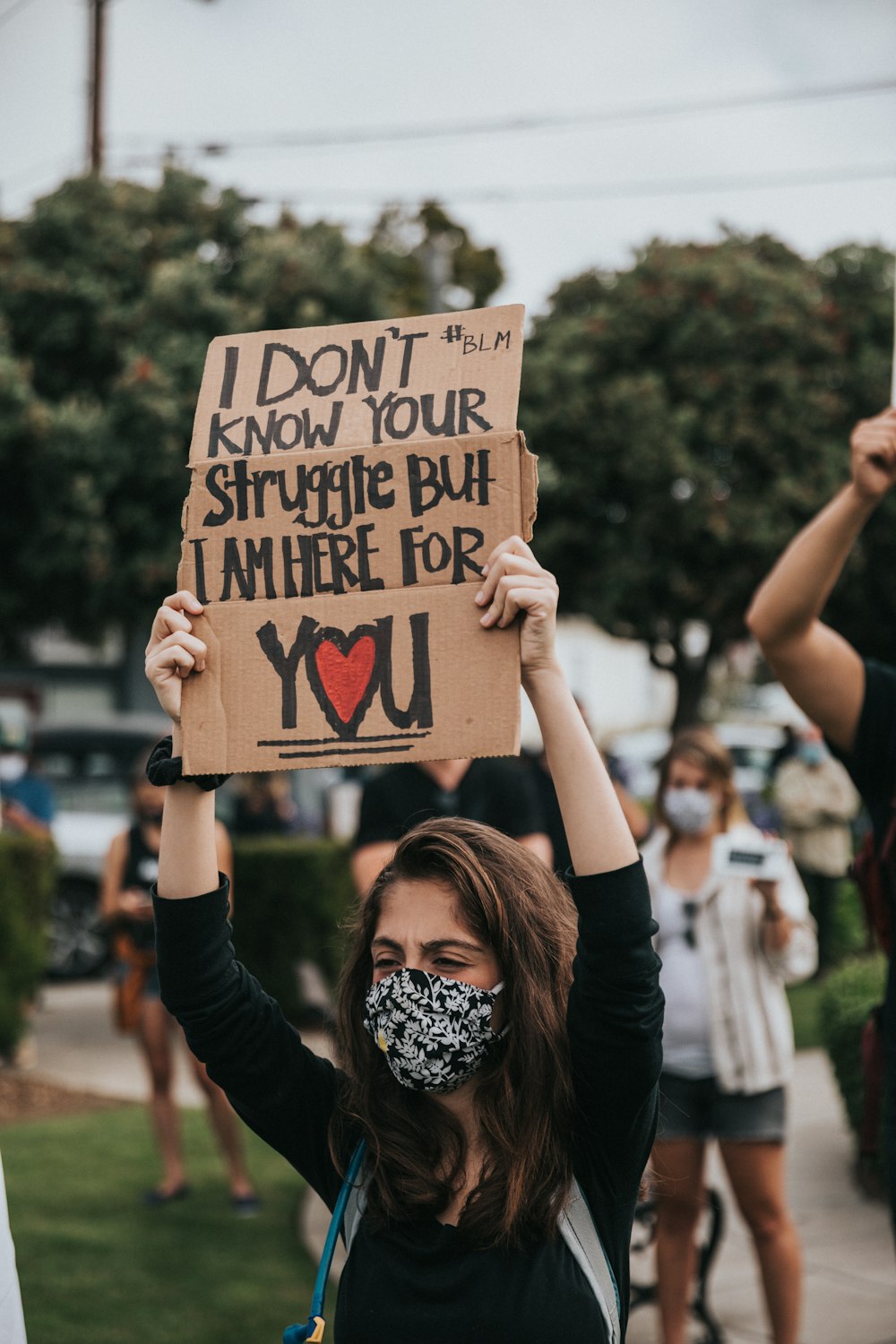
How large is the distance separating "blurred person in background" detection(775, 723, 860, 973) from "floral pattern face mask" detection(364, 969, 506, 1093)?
405 inches

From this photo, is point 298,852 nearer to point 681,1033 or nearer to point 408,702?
point 681,1033

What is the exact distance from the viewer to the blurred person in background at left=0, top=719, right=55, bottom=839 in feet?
32.8

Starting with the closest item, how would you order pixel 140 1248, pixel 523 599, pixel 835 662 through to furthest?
1. pixel 523 599
2. pixel 835 662
3. pixel 140 1248

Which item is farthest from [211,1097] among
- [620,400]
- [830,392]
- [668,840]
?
[830,392]

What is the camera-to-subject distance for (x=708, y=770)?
15.7 feet

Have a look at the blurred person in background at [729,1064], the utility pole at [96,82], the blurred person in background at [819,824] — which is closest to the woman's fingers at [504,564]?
the blurred person in background at [729,1064]

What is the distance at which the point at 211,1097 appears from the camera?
5.87 m

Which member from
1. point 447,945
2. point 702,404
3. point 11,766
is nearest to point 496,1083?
point 447,945

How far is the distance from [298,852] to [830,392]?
1338cm

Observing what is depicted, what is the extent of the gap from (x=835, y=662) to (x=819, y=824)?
30.8 ft

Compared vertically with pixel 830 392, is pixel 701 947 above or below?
below

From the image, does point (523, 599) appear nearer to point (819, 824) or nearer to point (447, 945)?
point (447, 945)

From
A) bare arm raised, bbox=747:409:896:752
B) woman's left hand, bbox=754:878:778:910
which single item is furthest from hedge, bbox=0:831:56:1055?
bare arm raised, bbox=747:409:896:752

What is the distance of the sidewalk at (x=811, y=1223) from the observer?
16.4 feet
